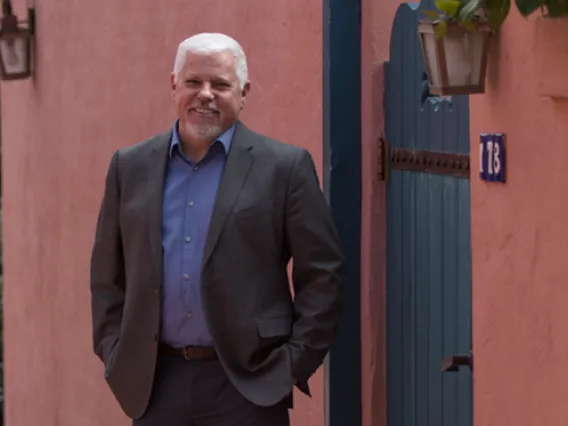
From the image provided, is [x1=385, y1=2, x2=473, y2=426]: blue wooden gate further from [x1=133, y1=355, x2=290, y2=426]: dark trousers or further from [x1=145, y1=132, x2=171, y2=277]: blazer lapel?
[x1=145, y1=132, x2=171, y2=277]: blazer lapel

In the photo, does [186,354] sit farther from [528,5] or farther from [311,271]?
[528,5]

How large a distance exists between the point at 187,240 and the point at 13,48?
4.16 meters

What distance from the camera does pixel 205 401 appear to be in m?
3.88

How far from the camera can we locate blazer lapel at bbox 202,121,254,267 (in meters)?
3.88

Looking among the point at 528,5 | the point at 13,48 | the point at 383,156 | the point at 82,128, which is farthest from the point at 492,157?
the point at 13,48

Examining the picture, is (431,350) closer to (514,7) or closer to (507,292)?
(507,292)

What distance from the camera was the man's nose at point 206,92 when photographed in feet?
12.8

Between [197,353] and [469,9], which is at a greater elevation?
[469,9]

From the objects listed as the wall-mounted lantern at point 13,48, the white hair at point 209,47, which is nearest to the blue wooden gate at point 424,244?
the white hair at point 209,47

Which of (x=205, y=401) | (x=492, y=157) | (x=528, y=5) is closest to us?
(x=528, y=5)

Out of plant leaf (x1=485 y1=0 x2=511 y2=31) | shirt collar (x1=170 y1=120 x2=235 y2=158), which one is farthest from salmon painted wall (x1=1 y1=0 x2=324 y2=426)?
plant leaf (x1=485 y1=0 x2=511 y2=31)

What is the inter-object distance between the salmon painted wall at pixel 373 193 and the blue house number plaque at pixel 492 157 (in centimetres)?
117

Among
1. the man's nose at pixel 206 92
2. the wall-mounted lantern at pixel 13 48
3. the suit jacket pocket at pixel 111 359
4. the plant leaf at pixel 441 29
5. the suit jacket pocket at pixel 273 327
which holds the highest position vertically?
the wall-mounted lantern at pixel 13 48

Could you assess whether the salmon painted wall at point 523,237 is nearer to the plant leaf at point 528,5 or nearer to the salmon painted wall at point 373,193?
the plant leaf at point 528,5
